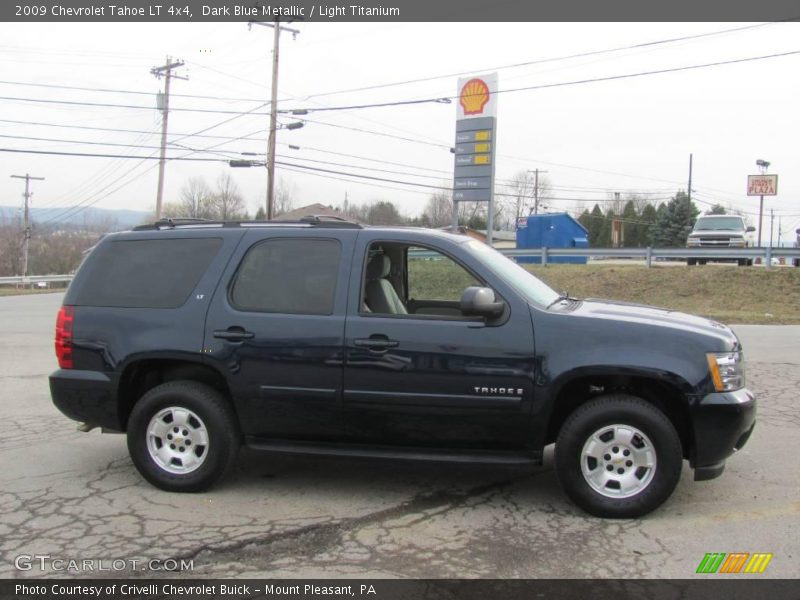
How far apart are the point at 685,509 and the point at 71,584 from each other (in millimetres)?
3599

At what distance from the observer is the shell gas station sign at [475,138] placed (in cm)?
2075

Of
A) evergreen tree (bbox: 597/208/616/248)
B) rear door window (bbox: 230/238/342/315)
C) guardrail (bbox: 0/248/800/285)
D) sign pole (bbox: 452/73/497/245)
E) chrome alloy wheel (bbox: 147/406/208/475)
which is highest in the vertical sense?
evergreen tree (bbox: 597/208/616/248)

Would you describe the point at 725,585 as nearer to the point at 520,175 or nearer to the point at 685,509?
the point at 685,509

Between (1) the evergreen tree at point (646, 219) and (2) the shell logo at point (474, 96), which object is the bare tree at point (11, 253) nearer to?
(2) the shell logo at point (474, 96)

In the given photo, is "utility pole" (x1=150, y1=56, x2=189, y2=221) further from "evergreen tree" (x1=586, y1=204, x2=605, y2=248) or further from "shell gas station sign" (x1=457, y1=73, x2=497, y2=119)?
"evergreen tree" (x1=586, y1=204, x2=605, y2=248)

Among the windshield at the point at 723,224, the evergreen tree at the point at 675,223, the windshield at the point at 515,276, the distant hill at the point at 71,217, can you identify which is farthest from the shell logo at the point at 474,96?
the distant hill at the point at 71,217

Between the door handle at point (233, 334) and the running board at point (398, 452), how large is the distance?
70 centimetres

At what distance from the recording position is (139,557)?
3490 mm

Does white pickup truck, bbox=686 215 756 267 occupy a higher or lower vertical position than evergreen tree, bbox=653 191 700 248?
lower

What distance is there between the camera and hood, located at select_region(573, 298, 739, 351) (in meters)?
3.97

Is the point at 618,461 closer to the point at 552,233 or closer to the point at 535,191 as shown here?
the point at 552,233

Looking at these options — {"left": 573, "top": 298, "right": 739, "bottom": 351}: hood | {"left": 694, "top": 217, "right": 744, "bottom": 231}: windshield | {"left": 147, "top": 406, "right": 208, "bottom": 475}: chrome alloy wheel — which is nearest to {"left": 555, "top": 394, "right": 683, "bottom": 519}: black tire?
{"left": 573, "top": 298, "right": 739, "bottom": 351}: hood

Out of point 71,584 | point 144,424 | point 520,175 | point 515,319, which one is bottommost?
point 71,584

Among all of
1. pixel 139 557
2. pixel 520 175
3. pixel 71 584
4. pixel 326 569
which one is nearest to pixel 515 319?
pixel 326 569
